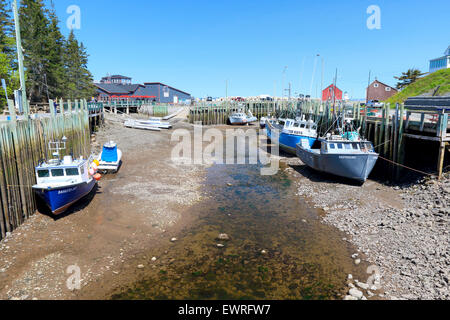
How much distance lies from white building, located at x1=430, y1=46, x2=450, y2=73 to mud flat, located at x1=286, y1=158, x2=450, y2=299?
1896 inches

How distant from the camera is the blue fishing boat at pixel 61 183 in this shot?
1294 cm

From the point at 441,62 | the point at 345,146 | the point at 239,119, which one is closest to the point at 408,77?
the point at 441,62

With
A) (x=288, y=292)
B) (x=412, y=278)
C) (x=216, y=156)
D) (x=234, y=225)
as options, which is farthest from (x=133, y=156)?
(x=412, y=278)

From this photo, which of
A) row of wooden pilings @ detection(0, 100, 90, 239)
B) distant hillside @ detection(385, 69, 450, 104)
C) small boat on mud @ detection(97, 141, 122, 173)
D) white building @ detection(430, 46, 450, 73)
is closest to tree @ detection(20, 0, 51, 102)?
small boat on mud @ detection(97, 141, 122, 173)

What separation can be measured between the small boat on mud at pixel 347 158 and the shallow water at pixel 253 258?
4274 millimetres

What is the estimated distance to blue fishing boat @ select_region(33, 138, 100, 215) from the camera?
12.9 meters

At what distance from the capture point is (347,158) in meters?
19.1

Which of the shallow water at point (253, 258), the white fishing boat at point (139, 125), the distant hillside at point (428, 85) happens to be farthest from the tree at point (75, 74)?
the distant hillside at point (428, 85)

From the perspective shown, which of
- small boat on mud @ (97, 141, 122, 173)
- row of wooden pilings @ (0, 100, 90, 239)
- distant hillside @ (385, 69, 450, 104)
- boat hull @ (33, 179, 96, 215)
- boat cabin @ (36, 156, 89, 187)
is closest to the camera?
row of wooden pilings @ (0, 100, 90, 239)

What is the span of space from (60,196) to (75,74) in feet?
161

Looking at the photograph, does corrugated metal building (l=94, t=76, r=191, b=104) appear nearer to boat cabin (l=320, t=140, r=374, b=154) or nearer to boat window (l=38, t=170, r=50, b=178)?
boat window (l=38, t=170, r=50, b=178)

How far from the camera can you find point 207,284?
9.82 m
